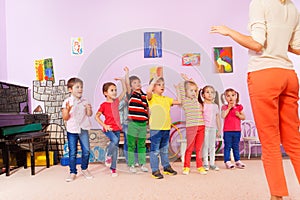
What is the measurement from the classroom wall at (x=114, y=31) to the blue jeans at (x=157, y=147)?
120 cm

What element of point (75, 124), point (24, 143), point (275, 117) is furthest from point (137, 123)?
point (275, 117)

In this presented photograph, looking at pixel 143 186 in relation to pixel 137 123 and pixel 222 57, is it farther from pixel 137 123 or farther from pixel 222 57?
pixel 222 57

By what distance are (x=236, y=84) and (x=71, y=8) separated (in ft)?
7.30

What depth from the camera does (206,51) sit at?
3461mm

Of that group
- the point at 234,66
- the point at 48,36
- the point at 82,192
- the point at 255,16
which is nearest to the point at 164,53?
the point at 234,66

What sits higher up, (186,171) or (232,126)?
(232,126)

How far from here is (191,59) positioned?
136 inches

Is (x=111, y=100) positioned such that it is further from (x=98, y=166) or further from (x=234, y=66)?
(x=234, y=66)

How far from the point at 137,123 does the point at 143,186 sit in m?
0.67

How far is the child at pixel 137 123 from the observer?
2539mm

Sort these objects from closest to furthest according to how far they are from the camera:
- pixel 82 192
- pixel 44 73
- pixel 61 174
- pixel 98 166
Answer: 1. pixel 82 192
2. pixel 61 174
3. pixel 98 166
4. pixel 44 73

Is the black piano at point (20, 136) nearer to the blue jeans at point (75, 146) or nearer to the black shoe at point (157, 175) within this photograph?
the blue jeans at point (75, 146)

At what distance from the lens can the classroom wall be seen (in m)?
3.45

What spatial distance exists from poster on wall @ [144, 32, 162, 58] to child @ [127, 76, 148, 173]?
0.88 m
